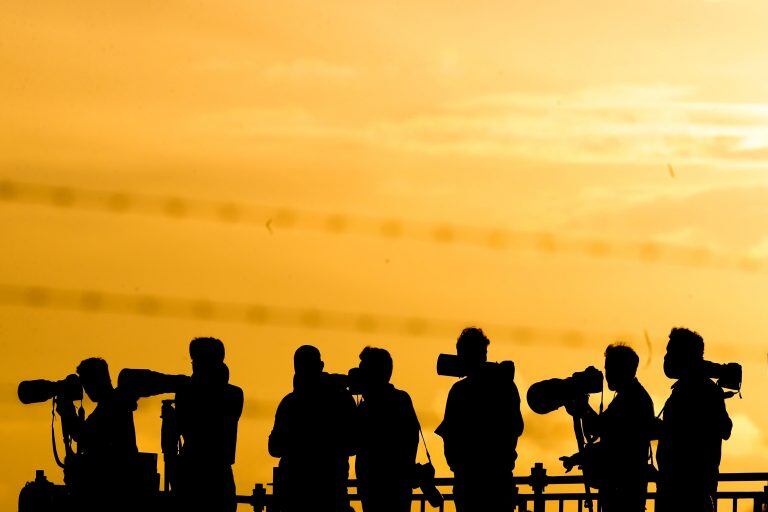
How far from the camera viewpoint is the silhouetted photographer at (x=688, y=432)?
14562 millimetres

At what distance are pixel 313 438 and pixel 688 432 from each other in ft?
10.9

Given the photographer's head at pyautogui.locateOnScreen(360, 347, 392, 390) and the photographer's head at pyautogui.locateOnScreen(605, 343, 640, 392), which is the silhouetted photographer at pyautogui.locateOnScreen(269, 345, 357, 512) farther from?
the photographer's head at pyautogui.locateOnScreen(605, 343, 640, 392)

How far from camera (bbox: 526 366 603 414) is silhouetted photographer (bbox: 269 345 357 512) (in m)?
1.69

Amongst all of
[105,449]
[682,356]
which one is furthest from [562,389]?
[105,449]

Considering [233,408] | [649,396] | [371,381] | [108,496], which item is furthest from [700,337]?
[108,496]

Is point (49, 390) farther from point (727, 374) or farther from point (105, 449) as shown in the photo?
point (727, 374)

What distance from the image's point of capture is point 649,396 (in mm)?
14844

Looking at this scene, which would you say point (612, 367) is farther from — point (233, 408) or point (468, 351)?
point (233, 408)

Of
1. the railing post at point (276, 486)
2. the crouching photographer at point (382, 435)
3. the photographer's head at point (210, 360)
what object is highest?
the photographer's head at point (210, 360)

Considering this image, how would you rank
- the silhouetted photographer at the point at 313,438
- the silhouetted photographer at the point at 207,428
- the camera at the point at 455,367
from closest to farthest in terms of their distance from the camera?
the silhouetted photographer at the point at 207,428 < the silhouetted photographer at the point at 313,438 < the camera at the point at 455,367

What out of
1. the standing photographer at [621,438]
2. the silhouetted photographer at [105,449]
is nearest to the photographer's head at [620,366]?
the standing photographer at [621,438]

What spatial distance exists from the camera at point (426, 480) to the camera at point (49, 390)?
3.34 metres

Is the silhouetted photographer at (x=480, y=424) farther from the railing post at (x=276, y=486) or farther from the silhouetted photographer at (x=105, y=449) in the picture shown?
the silhouetted photographer at (x=105, y=449)

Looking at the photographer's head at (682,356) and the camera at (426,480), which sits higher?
the photographer's head at (682,356)
